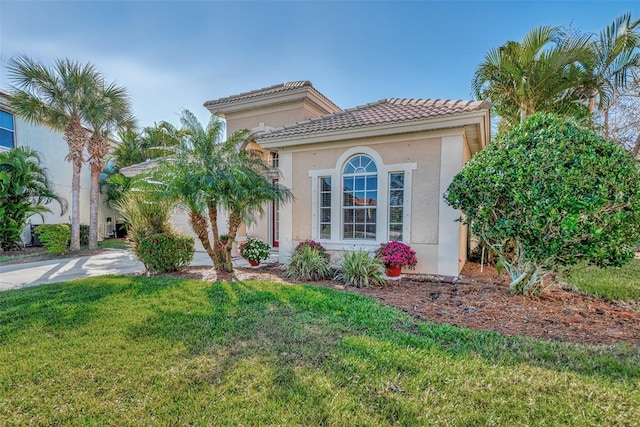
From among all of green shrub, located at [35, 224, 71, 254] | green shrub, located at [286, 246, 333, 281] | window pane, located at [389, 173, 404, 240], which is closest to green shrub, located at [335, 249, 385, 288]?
green shrub, located at [286, 246, 333, 281]

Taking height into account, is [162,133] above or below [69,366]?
above

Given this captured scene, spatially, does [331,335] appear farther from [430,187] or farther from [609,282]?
[609,282]

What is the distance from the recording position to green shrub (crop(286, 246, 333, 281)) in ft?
27.6

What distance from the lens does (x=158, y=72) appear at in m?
10.4

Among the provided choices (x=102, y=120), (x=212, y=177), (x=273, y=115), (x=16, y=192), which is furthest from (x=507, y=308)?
(x=16, y=192)

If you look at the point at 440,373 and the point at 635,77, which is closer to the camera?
the point at 440,373

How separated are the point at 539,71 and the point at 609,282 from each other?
7.20 metres

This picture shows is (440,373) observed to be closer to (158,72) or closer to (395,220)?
(395,220)

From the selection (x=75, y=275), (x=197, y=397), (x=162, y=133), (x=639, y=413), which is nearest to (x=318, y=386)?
(x=197, y=397)

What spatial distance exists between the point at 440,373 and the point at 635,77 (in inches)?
600

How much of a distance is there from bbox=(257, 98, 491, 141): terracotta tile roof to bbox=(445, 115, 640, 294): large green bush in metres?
1.89

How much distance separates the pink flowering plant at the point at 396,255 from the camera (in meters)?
7.93

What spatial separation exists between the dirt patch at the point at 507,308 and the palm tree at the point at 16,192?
38.8 ft

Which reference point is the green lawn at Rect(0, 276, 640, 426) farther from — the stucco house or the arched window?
the arched window
